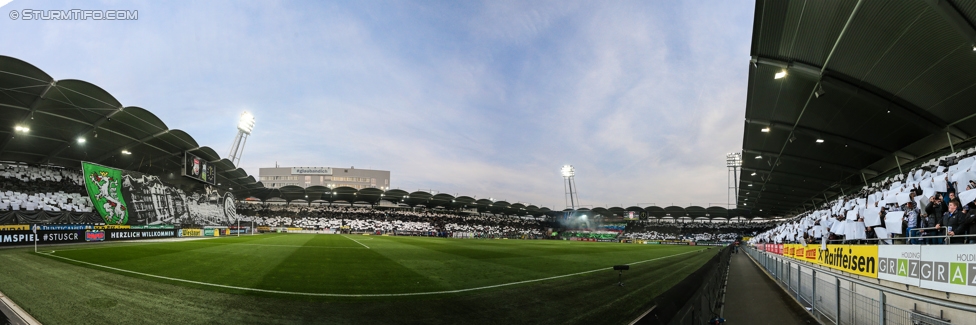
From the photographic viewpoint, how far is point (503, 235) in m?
75.4

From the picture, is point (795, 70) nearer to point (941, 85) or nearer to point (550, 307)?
point (941, 85)

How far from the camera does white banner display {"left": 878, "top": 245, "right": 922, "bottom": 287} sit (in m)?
6.39

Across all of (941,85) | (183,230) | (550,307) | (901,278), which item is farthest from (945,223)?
(183,230)

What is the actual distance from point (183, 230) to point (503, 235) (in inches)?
2018

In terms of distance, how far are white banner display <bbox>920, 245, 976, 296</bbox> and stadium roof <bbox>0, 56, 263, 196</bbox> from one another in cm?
3114

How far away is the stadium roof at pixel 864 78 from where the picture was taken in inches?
388

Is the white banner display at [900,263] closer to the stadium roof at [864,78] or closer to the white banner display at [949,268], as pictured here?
the white banner display at [949,268]

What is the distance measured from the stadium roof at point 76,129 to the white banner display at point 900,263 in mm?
31362

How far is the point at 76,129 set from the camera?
90.3 ft

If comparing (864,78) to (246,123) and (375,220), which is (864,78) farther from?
(246,123)

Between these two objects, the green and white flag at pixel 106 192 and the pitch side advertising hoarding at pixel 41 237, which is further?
the green and white flag at pixel 106 192

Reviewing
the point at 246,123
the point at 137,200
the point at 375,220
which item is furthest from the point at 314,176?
the point at 137,200

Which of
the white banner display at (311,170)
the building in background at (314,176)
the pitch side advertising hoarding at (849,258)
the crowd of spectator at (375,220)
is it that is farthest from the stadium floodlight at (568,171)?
the pitch side advertising hoarding at (849,258)

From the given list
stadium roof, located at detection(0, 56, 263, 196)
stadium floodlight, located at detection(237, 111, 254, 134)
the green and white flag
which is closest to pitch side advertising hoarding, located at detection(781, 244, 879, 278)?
stadium roof, located at detection(0, 56, 263, 196)
